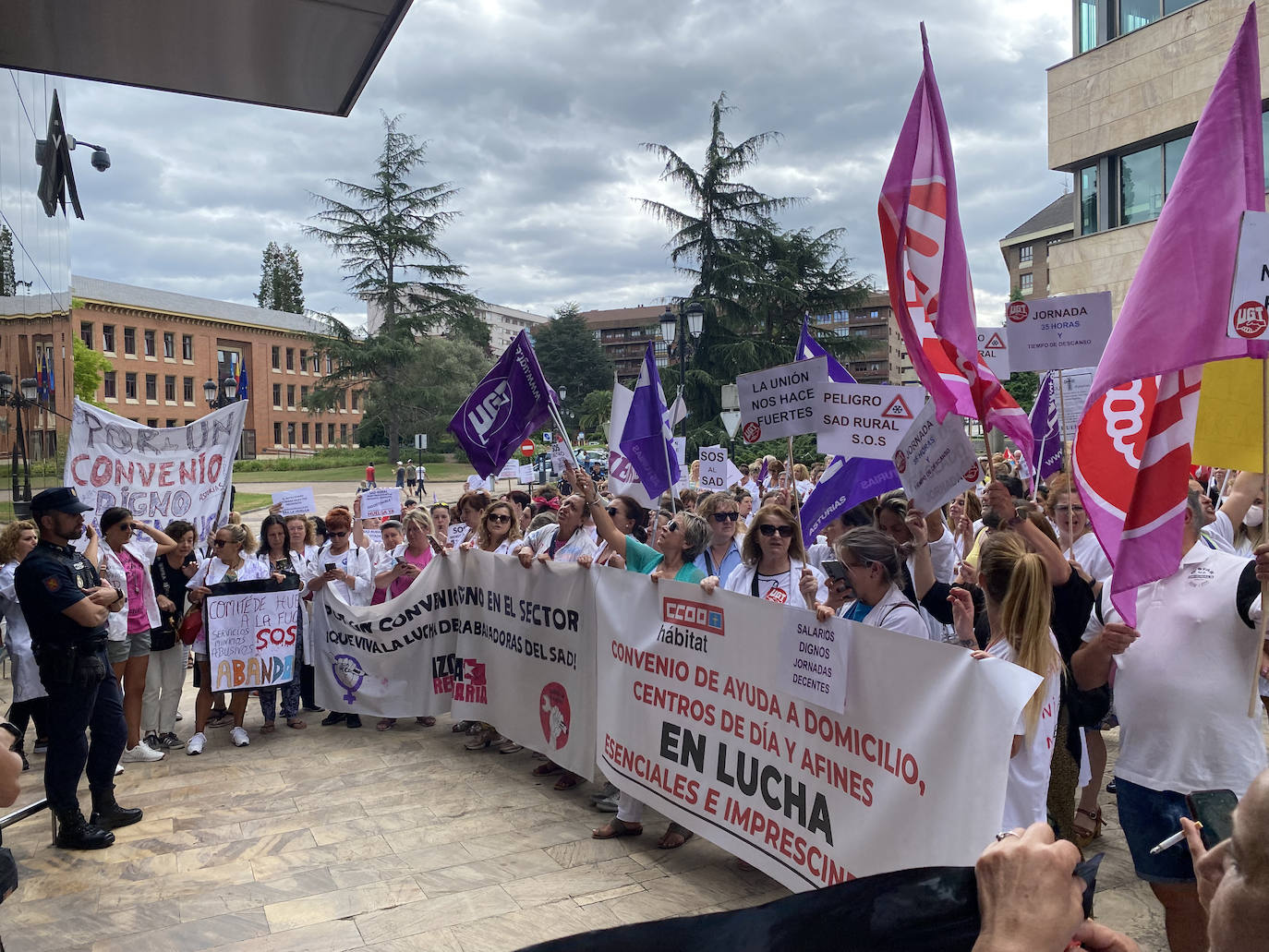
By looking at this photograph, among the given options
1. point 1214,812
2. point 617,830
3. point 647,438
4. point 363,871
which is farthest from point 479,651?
point 1214,812

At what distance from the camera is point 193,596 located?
7699mm

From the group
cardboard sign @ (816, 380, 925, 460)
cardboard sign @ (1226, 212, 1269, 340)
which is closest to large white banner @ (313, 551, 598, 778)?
cardboard sign @ (816, 380, 925, 460)

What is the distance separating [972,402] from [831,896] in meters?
4.19

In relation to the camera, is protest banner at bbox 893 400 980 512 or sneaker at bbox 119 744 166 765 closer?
protest banner at bbox 893 400 980 512

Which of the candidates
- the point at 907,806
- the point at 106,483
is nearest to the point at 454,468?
the point at 106,483

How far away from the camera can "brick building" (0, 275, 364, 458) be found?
72.6 m

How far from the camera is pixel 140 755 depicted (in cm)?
724

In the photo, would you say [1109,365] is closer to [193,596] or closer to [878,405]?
[878,405]

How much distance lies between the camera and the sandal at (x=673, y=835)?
534 cm

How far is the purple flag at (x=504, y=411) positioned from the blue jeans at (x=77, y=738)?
2.94 meters

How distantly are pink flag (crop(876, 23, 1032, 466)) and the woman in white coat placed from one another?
19.1 feet

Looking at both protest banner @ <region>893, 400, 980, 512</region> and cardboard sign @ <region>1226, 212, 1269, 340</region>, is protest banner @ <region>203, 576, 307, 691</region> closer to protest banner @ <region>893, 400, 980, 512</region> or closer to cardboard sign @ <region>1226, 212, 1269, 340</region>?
protest banner @ <region>893, 400, 980, 512</region>

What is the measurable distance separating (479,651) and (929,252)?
Answer: 4.54 meters

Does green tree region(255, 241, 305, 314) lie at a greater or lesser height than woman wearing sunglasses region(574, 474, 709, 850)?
greater
